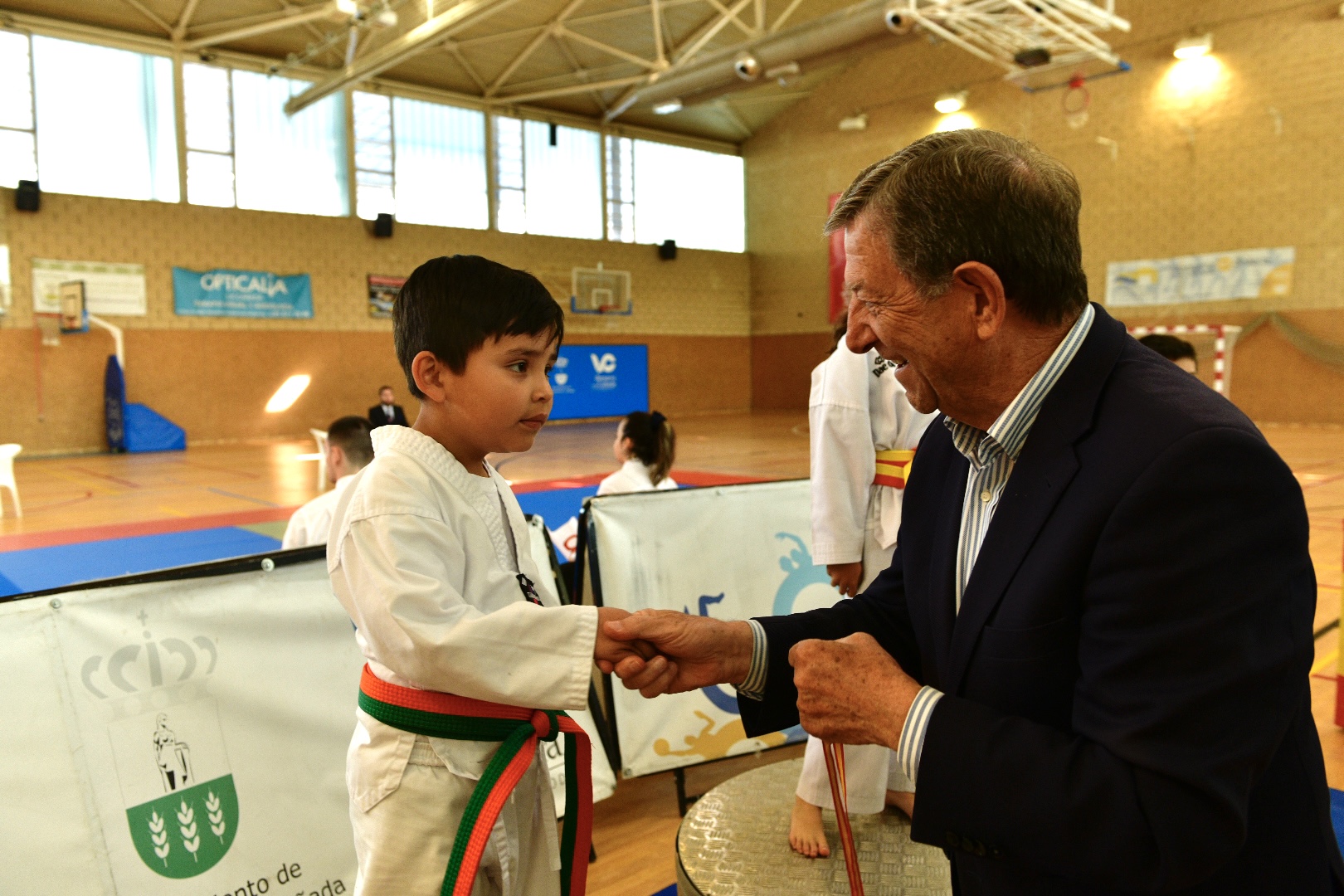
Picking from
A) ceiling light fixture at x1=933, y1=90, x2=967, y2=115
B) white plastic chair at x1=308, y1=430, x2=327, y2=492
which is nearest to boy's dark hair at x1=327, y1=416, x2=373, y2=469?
white plastic chair at x1=308, y1=430, x2=327, y2=492

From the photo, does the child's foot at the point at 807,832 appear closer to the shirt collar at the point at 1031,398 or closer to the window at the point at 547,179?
the shirt collar at the point at 1031,398

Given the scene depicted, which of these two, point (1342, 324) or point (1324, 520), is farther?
point (1342, 324)

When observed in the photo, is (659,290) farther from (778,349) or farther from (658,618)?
(658,618)

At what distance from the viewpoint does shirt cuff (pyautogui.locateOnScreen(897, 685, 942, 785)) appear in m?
1.05

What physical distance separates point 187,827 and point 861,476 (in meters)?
1.93

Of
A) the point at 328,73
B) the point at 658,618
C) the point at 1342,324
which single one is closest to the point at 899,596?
the point at 658,618

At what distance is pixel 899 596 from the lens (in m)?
1.53

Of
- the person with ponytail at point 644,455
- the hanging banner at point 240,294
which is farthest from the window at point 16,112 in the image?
the person with ponytail at point 644,455

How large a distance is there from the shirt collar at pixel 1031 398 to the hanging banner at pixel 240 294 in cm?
1695

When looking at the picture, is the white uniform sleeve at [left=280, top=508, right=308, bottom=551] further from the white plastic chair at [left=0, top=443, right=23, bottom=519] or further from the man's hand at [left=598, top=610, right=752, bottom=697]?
the white plastic chair at [left=0, top=443, right=23, bottom=519]

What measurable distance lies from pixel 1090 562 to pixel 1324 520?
8.03m

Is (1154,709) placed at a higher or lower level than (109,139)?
lower

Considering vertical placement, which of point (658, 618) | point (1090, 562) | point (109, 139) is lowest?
point (658, 618)

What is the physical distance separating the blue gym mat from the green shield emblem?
12.3ft
